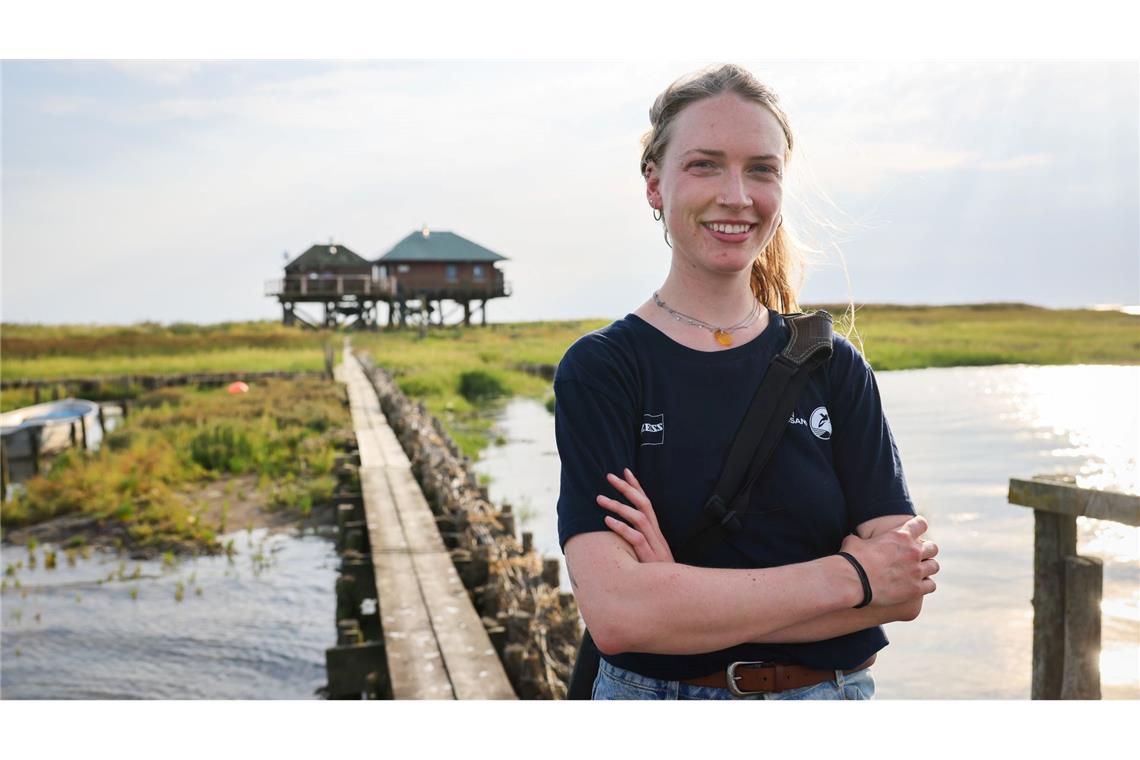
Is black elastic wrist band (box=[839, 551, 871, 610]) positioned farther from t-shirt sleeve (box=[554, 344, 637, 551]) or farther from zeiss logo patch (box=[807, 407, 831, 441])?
t-shirt sleeve (box=[554, 344, 637, 551])

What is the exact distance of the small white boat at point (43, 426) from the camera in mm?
19141

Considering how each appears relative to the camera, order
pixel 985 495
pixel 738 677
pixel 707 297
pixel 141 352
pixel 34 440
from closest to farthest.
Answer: pixel 738 677 → pixel 707 297 → pixel 985 495 → pixel 34 440 → pixel 141 352

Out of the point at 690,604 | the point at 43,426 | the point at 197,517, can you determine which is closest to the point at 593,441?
the point at 690,604

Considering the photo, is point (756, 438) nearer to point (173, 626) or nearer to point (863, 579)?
point (863, 579)

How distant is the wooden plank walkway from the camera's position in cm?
479

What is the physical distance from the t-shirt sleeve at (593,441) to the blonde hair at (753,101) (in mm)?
565

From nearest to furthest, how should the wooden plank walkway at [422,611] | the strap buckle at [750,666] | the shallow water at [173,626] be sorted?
the strap buckle at [750,666], the wooden plank walkway at [422,611], the shallow water at [173,626]

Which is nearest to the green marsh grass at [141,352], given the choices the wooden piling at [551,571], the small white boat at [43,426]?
the small white boat at [43,426]

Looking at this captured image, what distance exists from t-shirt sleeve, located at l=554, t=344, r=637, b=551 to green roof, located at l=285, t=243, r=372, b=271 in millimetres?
50492

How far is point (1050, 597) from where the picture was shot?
15.6 feet

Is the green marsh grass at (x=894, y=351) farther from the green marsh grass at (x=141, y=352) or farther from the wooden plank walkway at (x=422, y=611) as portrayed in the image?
the wooden plank walkway at (x=422, y=611)

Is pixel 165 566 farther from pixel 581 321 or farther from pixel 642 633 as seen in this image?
pixel 581 321

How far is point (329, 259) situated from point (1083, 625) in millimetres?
49563

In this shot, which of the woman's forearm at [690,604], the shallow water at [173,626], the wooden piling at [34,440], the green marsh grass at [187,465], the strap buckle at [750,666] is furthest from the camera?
the wooden piling at [34,440]
